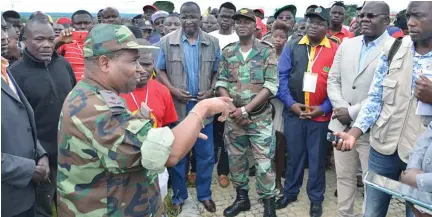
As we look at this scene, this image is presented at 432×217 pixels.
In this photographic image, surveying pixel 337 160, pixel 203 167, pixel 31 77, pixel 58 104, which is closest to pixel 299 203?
pixel 337 160

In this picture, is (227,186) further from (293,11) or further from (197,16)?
(293,11)

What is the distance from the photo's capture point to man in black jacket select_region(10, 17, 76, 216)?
126 inches

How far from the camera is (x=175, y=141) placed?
177cm

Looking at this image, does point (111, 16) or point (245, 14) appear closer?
point (245, 14)

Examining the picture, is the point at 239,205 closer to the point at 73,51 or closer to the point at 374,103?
the point at 374,103

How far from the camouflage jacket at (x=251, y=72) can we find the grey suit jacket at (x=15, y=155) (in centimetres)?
212

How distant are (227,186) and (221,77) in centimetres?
166

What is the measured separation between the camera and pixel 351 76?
3.52 m

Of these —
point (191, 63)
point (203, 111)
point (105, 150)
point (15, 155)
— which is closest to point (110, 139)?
point (105, 150)

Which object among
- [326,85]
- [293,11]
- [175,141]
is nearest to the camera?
[175,141]

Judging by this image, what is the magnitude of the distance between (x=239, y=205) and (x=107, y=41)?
285 cm

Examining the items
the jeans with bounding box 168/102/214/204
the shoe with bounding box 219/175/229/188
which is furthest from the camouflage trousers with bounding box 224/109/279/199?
the shoe with bounding box 219/175/229/188

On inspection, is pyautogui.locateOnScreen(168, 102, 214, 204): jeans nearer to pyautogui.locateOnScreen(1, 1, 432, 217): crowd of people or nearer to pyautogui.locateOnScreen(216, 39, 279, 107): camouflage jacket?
pyautogui.locateOnScreen(1, 1, 432, 217): crowd of people

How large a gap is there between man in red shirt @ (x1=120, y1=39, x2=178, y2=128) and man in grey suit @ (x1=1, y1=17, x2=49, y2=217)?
955 mm
